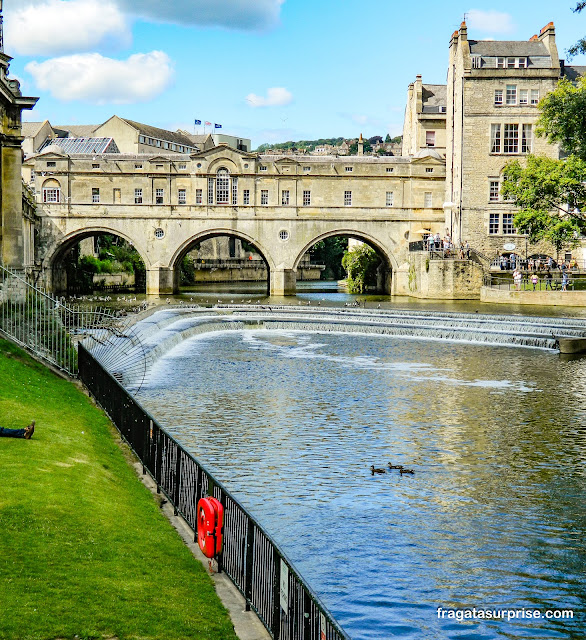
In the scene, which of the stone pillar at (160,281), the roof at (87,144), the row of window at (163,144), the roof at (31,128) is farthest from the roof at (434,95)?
the roof at (31,128)

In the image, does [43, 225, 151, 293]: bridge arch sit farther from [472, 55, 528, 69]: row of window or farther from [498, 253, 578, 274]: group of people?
[472, 55, 528, 69]: row of window

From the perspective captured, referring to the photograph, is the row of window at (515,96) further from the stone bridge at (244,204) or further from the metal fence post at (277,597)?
the metal fence post at (277,597)

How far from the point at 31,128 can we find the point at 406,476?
96584 millimetres

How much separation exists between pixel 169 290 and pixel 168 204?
6.50 metres

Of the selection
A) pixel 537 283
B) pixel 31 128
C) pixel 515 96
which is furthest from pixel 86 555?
pixel 31 128

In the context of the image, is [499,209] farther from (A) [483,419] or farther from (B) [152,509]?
(B) [152,509]

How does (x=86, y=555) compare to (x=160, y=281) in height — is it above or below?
below

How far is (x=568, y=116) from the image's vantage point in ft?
110

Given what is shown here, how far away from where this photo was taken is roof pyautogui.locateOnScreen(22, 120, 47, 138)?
99.6m

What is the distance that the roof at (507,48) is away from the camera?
2362 inches

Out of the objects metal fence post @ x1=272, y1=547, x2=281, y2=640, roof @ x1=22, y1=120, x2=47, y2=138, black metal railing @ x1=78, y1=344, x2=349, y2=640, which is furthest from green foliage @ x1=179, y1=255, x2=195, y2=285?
metal fence post @ x1=272, y1=547, x2=281, y2=640

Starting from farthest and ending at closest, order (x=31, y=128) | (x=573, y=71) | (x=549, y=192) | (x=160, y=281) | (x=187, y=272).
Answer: (x=31, y=128) < (x=187, y=272) < (x=160, y=281) < (x=573, y=71) < (x=549, y=192)

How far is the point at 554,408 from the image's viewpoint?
20.2 m

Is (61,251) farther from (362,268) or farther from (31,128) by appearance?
(31,128)
